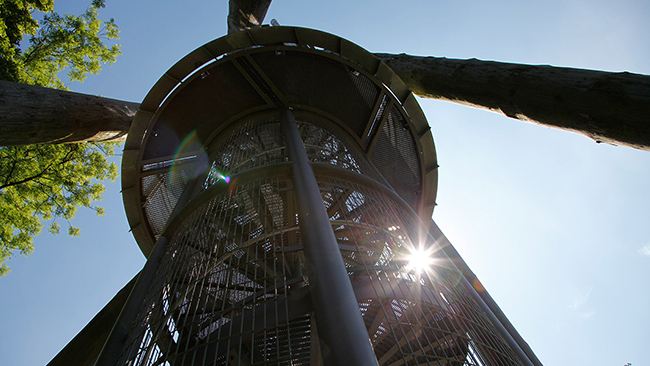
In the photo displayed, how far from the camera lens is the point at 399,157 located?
7.76m

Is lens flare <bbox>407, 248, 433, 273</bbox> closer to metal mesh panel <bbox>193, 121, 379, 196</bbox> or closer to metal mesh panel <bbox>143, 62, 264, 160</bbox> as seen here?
metal mesh panel <bbox>193, 121, 379, 196</bbox>

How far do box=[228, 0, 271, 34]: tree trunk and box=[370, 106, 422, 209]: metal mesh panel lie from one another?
6.59 meters

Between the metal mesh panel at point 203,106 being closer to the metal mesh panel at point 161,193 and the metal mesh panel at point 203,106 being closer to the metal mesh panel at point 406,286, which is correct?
the metal mesh panel at point 161,193

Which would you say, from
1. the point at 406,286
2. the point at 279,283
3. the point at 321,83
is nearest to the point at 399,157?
the point at 321,83

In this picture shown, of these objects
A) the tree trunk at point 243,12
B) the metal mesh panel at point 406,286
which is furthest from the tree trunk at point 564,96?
the tree trunk at point 243,12

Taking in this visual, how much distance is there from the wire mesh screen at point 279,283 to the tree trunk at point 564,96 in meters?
1.89

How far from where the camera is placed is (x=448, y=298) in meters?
3.64

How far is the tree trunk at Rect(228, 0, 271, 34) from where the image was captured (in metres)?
11.0

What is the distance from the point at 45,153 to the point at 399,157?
40.4 feet

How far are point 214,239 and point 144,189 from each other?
3.76 meters

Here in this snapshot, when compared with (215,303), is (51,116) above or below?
above

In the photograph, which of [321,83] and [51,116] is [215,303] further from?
[321,83]

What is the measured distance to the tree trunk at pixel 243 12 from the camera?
11.0 m

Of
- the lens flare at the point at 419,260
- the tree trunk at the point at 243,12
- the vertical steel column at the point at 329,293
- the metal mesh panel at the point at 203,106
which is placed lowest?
the vertical steel column at the point at 329,293
